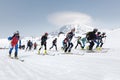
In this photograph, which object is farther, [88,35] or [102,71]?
[88,35]

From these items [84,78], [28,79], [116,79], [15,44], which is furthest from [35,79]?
[15,44]

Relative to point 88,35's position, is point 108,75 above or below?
below

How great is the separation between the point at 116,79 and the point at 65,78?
6.00ft

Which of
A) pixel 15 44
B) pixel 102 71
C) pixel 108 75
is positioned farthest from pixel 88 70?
pixel 15 44

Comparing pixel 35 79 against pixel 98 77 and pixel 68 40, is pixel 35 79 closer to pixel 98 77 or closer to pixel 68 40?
pixel 98 77

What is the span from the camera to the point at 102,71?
10.2 metres

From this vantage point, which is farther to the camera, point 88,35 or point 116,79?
point 88,35

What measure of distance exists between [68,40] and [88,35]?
7.37ft

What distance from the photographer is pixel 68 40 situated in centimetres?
2222

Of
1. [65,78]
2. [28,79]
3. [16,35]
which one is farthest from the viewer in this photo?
[16,35]

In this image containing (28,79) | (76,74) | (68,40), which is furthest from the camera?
(68,40)

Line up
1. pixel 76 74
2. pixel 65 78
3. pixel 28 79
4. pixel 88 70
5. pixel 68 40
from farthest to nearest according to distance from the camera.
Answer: pixel 68 40
pixel 88 70
pixel 76 74
pixel 65 78
pixel 28 79

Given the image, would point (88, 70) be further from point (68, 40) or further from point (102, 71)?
point (68, 40)

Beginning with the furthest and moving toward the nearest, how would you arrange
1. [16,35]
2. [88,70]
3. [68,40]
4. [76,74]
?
[68,40] < [16,35] < [88,70] < [76,74]
